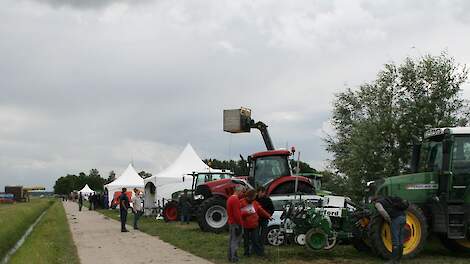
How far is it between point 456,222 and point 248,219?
441 cm

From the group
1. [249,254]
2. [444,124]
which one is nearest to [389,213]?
[249,254]

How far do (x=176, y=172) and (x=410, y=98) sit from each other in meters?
14.7

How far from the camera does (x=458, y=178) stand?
42.2ft

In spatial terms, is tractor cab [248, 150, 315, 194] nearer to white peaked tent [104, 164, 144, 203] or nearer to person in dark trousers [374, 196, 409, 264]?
person in dark trousers [374, 196, 409, 264]

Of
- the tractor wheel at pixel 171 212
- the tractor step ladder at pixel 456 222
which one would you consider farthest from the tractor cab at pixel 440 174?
the tractor wheel at pixel 171 212

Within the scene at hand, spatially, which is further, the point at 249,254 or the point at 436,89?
the point at 436,89

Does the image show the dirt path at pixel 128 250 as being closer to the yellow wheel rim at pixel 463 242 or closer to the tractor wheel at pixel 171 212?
the yellow wheel rim at pixel 463 242

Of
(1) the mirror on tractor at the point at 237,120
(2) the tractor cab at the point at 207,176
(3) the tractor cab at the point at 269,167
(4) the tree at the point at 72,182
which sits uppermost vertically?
(1) the mirror on tractor at the point at 237,120

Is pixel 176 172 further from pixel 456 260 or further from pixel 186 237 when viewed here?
pixel 456 260

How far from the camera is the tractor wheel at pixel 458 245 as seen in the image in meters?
13.6

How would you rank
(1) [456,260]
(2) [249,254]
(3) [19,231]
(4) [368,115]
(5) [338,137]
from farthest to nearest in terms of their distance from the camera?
(5) [338,137], (4) [368,115], (3) [19,231], (2) [249,254], (1) [456,260]

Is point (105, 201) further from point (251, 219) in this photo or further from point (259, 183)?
point (251, 219)

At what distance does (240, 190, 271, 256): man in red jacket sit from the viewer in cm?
1323

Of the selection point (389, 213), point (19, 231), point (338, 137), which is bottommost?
point (19, 231)
